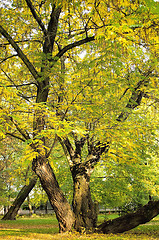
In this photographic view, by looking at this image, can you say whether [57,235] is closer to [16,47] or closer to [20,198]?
[16,47]

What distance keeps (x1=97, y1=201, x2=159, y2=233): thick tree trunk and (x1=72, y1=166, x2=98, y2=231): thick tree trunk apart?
0.47 metres

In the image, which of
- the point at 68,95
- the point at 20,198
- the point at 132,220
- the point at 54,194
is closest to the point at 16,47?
the point at 68,95

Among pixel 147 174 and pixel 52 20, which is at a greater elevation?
pixel 52 20

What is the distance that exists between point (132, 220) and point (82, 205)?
1.80m

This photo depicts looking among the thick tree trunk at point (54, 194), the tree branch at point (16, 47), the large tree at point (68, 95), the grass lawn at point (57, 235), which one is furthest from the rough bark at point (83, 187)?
the tree branch at point (16, 47)

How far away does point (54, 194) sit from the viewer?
706 centimetres

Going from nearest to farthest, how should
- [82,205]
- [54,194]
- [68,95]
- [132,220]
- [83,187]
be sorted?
[68,95] → [54,194] → [132,220] → [82,205] → [83,187]

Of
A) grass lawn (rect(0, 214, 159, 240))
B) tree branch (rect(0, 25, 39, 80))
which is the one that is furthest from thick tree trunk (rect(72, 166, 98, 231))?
tree branch (rect(0, 25, 39, 80))

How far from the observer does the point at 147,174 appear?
10672 mm

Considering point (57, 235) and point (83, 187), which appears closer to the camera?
point (57, 235)

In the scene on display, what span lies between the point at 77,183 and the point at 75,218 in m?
1.26

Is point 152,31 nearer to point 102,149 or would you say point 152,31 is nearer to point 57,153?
point 102,149

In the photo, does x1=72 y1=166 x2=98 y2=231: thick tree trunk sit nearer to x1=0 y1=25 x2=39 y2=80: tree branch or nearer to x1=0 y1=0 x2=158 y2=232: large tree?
x1=0 y1=0 x2=158 y2=232: large tree

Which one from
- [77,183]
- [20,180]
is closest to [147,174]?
[77,183]
